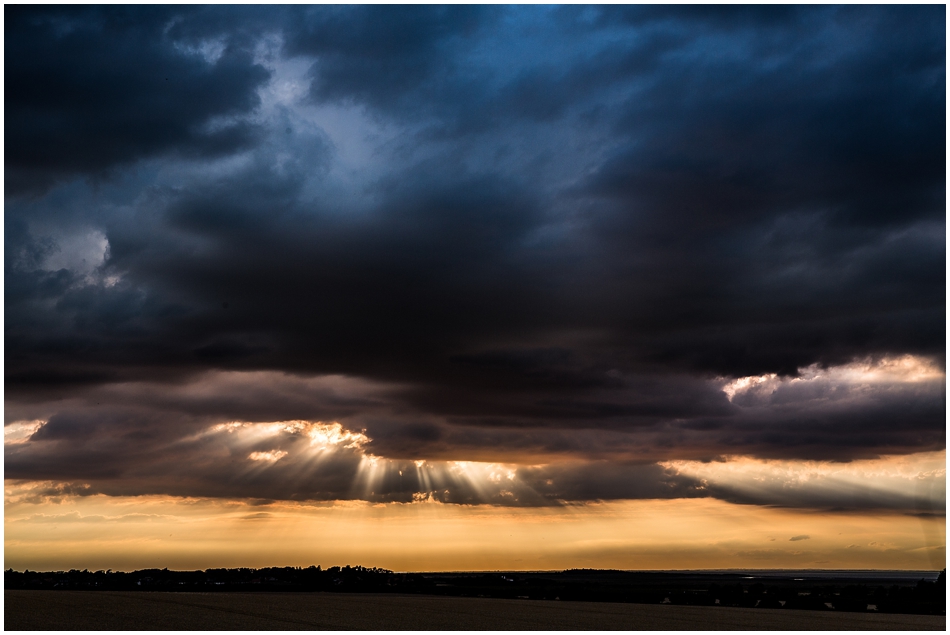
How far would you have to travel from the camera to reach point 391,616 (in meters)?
95.2

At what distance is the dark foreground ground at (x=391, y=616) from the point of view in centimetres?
8131

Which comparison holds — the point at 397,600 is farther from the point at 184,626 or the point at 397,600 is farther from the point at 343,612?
the point at 184,626

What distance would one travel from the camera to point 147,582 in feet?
620

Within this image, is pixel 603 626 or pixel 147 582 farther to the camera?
pixel 147 582

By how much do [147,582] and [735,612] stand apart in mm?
139411

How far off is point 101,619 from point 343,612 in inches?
1076

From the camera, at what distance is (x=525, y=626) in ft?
270

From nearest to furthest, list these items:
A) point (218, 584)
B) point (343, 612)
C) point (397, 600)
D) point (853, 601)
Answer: point (343, 612) → point (853, 601) → point (397, 600) → point (218, 584)

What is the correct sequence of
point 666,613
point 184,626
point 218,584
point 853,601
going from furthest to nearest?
point 218,584 → point 853,601 → point 666,613 → point 184,626

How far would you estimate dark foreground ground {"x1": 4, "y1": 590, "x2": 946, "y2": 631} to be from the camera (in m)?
81.3

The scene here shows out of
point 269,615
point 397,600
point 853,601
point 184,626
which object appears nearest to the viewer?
point 184,626

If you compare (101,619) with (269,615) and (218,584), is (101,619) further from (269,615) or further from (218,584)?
(218,584)

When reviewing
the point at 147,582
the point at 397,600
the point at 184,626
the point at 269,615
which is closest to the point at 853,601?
the point at 397,600

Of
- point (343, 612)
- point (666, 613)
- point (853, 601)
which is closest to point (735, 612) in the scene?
point (666, 613)
